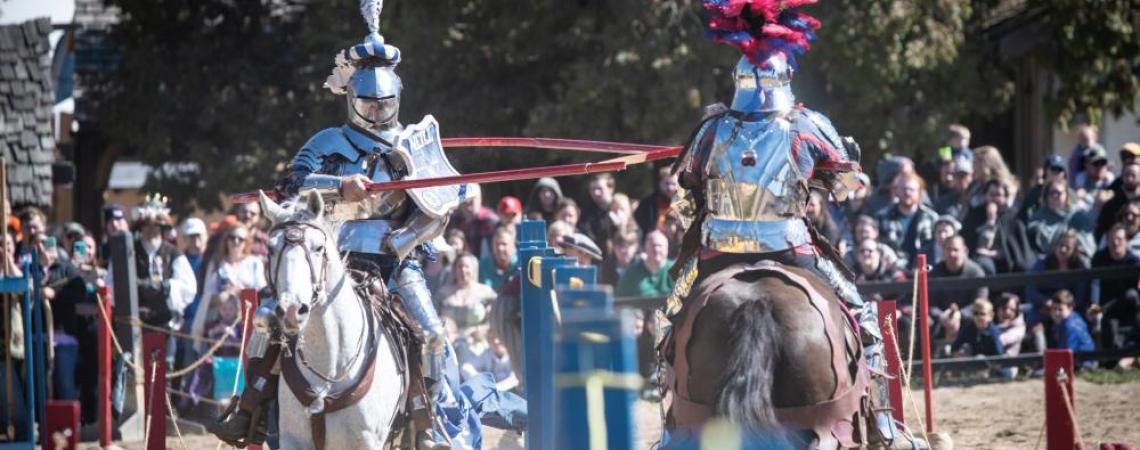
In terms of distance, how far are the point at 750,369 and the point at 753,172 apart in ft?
3.48

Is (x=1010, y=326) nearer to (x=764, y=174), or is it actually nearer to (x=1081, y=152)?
(x=1081, y=152)

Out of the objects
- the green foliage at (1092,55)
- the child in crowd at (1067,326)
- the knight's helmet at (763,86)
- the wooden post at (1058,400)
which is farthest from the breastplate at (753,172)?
the green foliage at (1092,55)

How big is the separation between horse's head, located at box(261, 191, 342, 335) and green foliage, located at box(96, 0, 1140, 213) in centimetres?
1047

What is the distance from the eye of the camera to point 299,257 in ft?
27.1

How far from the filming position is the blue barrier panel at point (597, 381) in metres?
6.33

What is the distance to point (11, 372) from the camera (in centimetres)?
1301

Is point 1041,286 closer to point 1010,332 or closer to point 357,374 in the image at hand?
point 1010,332

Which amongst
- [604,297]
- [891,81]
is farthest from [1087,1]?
[604,297]

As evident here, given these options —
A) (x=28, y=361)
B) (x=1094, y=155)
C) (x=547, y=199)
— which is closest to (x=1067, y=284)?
(x=1094, y=155)

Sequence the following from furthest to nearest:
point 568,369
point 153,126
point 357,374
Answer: point 153,126, point 357,374, point 568,369

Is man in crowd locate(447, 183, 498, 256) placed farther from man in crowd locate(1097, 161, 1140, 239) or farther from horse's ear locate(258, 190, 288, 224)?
horse's ear locate(258, 190, 288, 224)

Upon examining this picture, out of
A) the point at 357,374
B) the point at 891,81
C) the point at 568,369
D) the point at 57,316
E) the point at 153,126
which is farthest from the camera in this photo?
the point at 153,126

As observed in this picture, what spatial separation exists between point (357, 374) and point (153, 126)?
1430 cm

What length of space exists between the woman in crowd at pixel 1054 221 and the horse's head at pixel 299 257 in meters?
8.52
